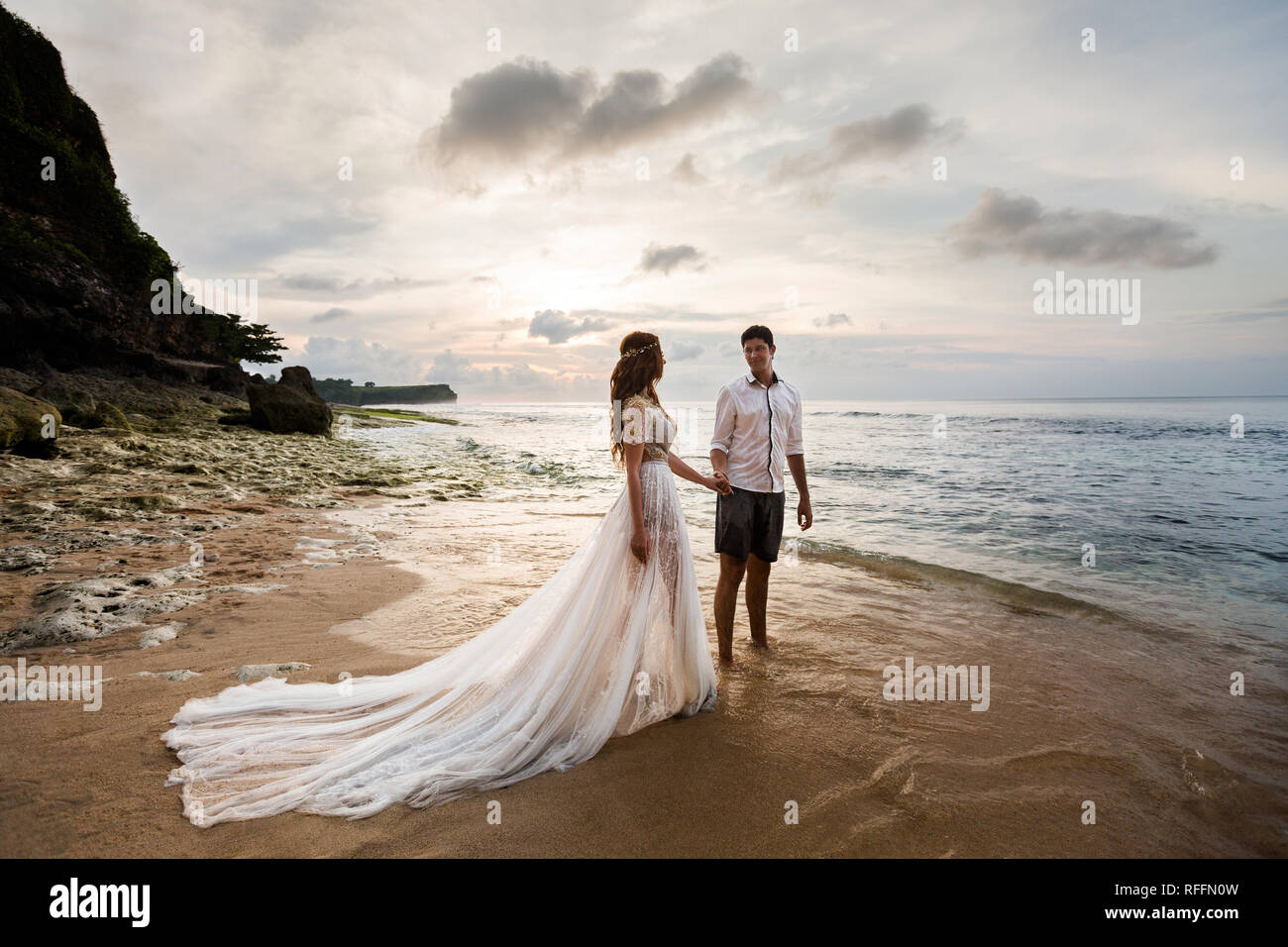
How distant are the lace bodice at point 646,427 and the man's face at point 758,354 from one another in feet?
3.89

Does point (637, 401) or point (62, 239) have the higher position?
point (62, 239)

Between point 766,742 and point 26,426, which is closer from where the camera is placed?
point 766,742

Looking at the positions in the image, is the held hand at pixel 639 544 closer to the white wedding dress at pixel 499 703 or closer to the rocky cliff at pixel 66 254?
the white wedding dress at pixel 499 703

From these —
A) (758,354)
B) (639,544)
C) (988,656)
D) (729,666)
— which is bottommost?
(988,656)

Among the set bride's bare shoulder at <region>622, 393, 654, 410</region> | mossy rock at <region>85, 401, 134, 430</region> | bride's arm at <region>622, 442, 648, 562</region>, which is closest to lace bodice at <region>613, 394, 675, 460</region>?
bride's bare shoulder at <region>622, 393, 654, 410</region>

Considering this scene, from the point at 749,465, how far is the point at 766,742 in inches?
83.1

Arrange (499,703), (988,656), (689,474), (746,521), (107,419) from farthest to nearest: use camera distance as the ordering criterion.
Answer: (107,419) → (988,656) → (746,521) → (689,474) → (499,703)

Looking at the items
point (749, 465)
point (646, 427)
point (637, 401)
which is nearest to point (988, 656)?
point (749, 465)

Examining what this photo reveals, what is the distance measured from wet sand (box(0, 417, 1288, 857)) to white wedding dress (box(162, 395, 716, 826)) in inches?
5.5

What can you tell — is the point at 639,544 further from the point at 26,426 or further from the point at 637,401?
the point at 26,426

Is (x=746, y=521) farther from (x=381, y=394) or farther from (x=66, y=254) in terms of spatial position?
(x=381, y=394)

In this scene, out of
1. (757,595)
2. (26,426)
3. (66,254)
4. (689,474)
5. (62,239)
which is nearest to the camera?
(689,474)

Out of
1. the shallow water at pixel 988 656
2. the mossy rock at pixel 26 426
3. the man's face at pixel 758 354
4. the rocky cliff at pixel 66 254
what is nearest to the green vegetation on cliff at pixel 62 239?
the rocky cliff at pixel 66 254

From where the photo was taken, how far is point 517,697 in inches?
145
